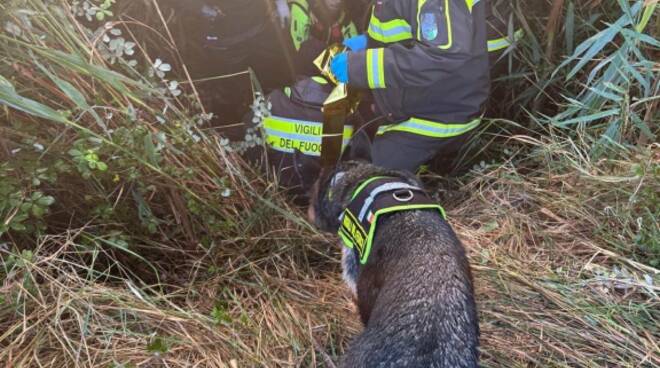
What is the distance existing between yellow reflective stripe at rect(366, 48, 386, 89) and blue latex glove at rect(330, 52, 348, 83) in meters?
0.15

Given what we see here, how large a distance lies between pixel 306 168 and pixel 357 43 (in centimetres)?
85

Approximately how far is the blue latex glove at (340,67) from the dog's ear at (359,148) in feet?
1.43

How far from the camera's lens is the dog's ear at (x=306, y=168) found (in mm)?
3346

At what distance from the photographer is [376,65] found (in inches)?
121

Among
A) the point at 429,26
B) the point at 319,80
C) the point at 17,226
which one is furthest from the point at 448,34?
the point at 17,226

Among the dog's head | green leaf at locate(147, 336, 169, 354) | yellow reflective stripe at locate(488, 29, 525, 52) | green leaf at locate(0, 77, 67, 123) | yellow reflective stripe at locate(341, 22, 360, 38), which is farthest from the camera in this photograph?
yellow reflective stripe at locate(341, 22, 360, 38)

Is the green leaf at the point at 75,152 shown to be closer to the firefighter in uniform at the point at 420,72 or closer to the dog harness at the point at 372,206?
the dog harness at the point at 372,206

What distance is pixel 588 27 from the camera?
313cm

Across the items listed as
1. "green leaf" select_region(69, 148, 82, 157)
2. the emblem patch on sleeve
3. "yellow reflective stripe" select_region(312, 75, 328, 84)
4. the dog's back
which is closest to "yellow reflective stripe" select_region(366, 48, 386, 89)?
the emblem patch on sleeve

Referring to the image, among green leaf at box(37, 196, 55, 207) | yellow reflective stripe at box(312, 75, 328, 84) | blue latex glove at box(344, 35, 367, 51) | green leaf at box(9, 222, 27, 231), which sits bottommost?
yellow reflective stripe at box(312, 75, 328, 84)

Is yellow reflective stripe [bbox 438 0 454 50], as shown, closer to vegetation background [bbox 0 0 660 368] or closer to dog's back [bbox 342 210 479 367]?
vegetation background [bbox 0 0 660 368]

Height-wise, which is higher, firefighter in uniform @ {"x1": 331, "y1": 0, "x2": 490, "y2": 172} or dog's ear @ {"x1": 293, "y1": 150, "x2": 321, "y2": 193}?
firefighter in uniform @ {"x1": 331, "y1": 0, "x2": 490, "y2": 172}

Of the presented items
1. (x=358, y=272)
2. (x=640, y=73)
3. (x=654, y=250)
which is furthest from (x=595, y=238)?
(x=358, y=272)

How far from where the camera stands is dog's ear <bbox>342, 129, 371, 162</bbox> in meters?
3.49
